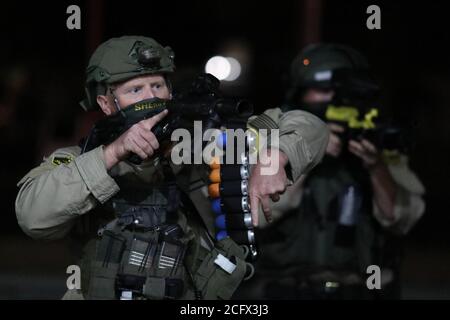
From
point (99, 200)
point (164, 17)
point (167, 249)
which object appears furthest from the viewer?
point (164, 17)

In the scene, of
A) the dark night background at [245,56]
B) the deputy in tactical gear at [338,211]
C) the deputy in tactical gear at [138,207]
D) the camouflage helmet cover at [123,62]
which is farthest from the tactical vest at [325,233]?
the dark night background at [245,56]

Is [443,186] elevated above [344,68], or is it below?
below

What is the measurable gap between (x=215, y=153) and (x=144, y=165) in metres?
0.27

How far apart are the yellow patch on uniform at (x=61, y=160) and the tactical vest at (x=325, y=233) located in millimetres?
1614

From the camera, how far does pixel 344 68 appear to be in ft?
16.3

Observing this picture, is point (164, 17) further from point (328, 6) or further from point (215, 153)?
point (215, 153)

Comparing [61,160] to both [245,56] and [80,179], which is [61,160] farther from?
[245,56]

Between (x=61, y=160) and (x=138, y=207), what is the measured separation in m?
0.32

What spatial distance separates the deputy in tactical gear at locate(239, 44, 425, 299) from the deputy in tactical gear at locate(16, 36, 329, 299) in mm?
1055

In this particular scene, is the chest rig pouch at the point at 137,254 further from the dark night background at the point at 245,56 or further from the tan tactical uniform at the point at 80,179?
the dark night background at the point at 245,56
